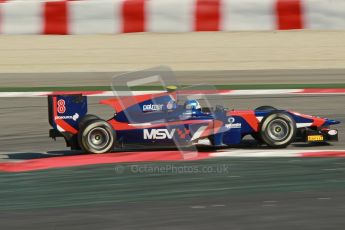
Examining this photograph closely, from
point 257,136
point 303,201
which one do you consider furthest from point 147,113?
point 303,201

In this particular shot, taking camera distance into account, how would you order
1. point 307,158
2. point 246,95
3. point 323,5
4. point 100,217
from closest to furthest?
point 100,217 < point 307,158 < point 246,95 < point 323,5

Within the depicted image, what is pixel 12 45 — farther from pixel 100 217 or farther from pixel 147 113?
pixel 100 217

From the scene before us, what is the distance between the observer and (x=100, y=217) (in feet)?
23.7

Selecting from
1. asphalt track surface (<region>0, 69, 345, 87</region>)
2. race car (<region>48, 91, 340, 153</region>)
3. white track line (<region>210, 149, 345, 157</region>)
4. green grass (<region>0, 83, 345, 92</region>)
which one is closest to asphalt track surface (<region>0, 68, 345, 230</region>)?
white track line (<region>210, 149, 345, 157</region>)

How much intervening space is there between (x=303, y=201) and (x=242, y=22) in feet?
34.5

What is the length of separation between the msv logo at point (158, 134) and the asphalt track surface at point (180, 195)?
709mm

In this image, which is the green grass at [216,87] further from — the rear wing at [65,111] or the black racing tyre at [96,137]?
the black racing tyre at [96,137]

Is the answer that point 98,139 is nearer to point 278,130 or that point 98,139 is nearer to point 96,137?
point 96,137

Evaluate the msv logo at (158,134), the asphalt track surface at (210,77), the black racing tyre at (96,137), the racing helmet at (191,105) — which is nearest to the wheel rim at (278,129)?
the racing helmet at (191,105)

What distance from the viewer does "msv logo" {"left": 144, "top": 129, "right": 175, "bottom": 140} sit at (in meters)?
10.2

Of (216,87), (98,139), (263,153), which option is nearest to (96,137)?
(98,139)

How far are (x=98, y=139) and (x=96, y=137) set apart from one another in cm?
3

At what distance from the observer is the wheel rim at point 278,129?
404 inches

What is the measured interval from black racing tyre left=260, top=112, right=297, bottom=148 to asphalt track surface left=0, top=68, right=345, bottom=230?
0.28 m
